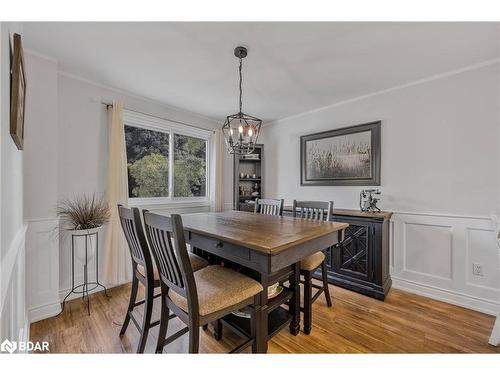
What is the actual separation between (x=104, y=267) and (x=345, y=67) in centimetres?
335

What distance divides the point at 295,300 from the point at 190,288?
957mm

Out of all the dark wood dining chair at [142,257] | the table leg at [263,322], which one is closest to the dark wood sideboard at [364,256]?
the table leg at [263,322]

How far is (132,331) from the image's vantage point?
5.95 ft

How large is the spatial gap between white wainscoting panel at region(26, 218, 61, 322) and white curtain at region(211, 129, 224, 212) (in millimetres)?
2047

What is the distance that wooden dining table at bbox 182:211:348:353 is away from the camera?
1.22 meters

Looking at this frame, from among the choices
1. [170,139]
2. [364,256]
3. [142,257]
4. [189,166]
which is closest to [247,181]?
[189,166]

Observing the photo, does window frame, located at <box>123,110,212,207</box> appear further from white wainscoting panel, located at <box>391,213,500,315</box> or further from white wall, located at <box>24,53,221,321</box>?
white wainscoting panel, located at <box>391,213,500,315</box>

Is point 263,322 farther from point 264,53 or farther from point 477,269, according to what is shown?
point 477,269

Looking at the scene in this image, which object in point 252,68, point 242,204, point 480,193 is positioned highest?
point 252,68

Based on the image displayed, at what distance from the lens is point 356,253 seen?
252 centimetres

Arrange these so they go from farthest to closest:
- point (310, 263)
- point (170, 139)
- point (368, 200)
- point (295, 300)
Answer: point (170, 139) < point (368, 200) < point (310, 263) < point (295, 300)

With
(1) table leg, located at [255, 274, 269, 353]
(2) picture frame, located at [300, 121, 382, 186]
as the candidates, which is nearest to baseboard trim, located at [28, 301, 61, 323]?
(1) table leg, located at [255, 274, 269, 353]
